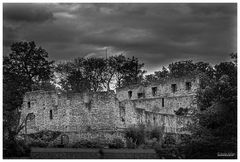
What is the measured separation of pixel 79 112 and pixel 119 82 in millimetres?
25017

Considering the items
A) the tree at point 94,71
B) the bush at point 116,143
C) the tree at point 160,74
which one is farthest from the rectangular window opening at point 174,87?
the bush at point 116,143

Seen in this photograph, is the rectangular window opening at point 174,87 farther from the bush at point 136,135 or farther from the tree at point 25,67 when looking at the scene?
the bush at point 136,135

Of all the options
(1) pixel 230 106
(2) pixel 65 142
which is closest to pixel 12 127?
(2) pixel 65 142

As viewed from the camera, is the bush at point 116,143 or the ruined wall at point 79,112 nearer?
the bush at point 116,143

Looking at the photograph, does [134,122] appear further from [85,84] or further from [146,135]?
[85,84]

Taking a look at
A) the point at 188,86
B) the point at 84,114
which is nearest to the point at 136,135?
the point at 84,114

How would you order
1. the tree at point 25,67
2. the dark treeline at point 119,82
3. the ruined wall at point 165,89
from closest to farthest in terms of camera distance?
the dark treeline at point 119,82
the tree at point 25,67
the ruined wall at point 165,89

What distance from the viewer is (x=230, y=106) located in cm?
3638

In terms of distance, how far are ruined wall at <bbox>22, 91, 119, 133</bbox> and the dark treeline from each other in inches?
96.5

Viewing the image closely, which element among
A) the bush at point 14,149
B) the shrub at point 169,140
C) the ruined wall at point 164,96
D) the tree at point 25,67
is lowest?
the bush at point 14,149

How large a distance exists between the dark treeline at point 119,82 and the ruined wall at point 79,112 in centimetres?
245

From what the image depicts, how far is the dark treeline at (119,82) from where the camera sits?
Answer: 1390 inches

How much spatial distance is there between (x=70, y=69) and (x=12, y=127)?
27.5m

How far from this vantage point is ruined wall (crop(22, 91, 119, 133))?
41.7 metres
